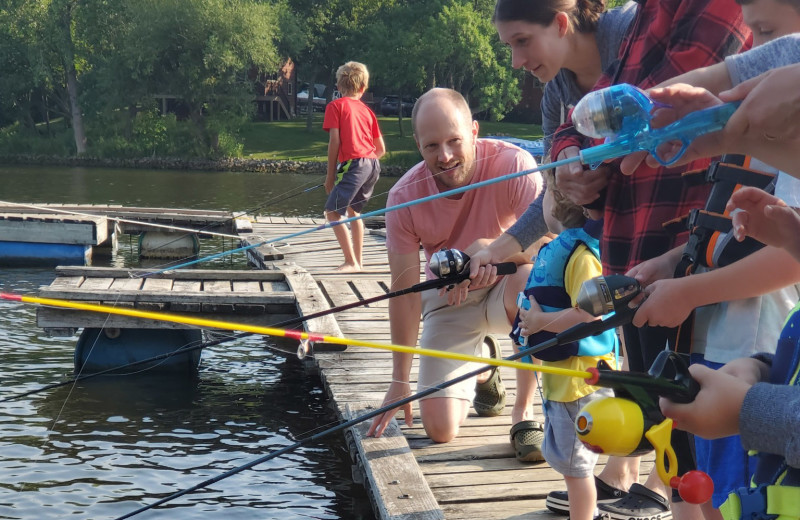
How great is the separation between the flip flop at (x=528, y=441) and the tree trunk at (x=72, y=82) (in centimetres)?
4558

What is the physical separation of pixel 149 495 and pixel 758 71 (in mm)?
4545

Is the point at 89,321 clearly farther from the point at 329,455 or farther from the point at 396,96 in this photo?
the point at 396,96

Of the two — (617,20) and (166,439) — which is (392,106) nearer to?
(166,439)

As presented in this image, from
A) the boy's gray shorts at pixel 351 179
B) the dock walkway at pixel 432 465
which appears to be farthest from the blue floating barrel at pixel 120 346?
the boy's gray shorts at pixel 351 179

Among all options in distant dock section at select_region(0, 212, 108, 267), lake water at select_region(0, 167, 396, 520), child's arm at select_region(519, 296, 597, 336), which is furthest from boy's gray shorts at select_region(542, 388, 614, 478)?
distant dock section at select_region(0, 212, 108, 267)

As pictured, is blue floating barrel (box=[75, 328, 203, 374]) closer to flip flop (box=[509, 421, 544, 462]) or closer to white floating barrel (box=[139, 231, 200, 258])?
flip flop (box=[509, 421, 544, 462])

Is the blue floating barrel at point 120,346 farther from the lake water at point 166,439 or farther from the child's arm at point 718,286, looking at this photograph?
the child's arm at point 718,286

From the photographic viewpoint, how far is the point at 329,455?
661cm

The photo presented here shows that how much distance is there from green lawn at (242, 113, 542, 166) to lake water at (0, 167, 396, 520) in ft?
106

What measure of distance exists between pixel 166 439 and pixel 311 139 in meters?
42.4

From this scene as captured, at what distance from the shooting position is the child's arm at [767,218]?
192 cm

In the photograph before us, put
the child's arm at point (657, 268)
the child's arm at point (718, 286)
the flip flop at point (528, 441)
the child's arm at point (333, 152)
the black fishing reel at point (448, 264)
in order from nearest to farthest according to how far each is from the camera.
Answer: the child's arm at point (718, 286) < the child's arm at point (657, 268) < the black fishing reel at point (448, 264) < the flip flop at point (528, 441) < the child's arm at point (333, 152)

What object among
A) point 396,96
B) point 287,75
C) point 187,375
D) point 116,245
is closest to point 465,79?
point 396,96

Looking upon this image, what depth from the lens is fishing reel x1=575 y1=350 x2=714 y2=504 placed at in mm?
1874
